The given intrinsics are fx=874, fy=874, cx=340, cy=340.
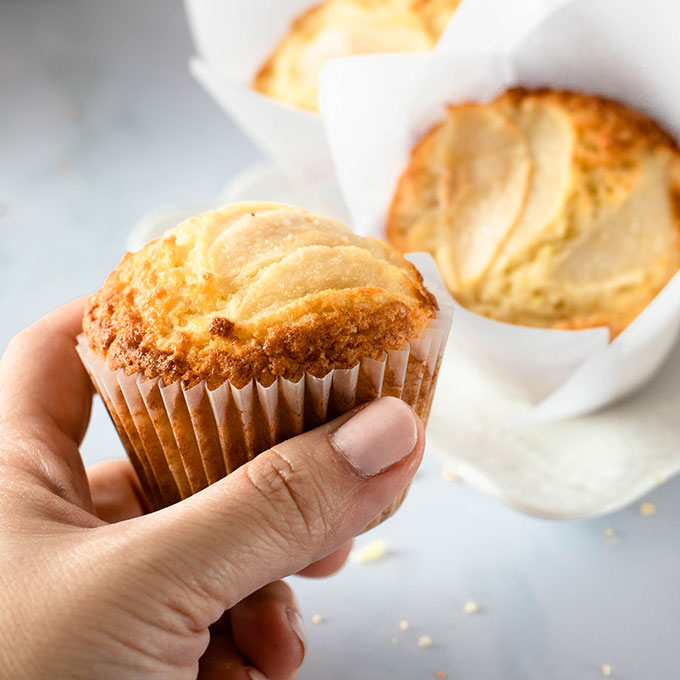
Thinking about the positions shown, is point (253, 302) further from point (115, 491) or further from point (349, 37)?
point (349, 37)

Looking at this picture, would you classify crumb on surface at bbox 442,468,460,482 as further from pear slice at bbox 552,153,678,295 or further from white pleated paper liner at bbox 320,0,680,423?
pear slice at bbox 552,153,678,295

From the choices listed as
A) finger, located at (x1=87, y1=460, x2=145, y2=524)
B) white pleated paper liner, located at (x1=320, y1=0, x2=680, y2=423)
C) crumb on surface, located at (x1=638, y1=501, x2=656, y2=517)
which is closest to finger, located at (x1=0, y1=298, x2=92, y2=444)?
finger, located at (x1=87, y1=460, x2=145, y2=524)

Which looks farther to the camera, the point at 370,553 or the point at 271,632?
the point at 370,553

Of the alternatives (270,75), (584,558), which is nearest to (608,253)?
(584,558)

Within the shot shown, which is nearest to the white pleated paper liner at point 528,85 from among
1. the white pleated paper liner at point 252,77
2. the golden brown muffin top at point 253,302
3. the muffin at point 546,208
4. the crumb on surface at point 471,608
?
the muffin at point 546,208

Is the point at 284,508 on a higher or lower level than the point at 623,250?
higher

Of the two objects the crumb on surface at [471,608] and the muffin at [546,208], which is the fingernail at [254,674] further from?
the muffin at [546,208]

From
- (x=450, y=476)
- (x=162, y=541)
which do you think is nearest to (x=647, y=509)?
(x=450, y=476)

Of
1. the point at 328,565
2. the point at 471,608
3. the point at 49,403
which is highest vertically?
the point at 49,403
